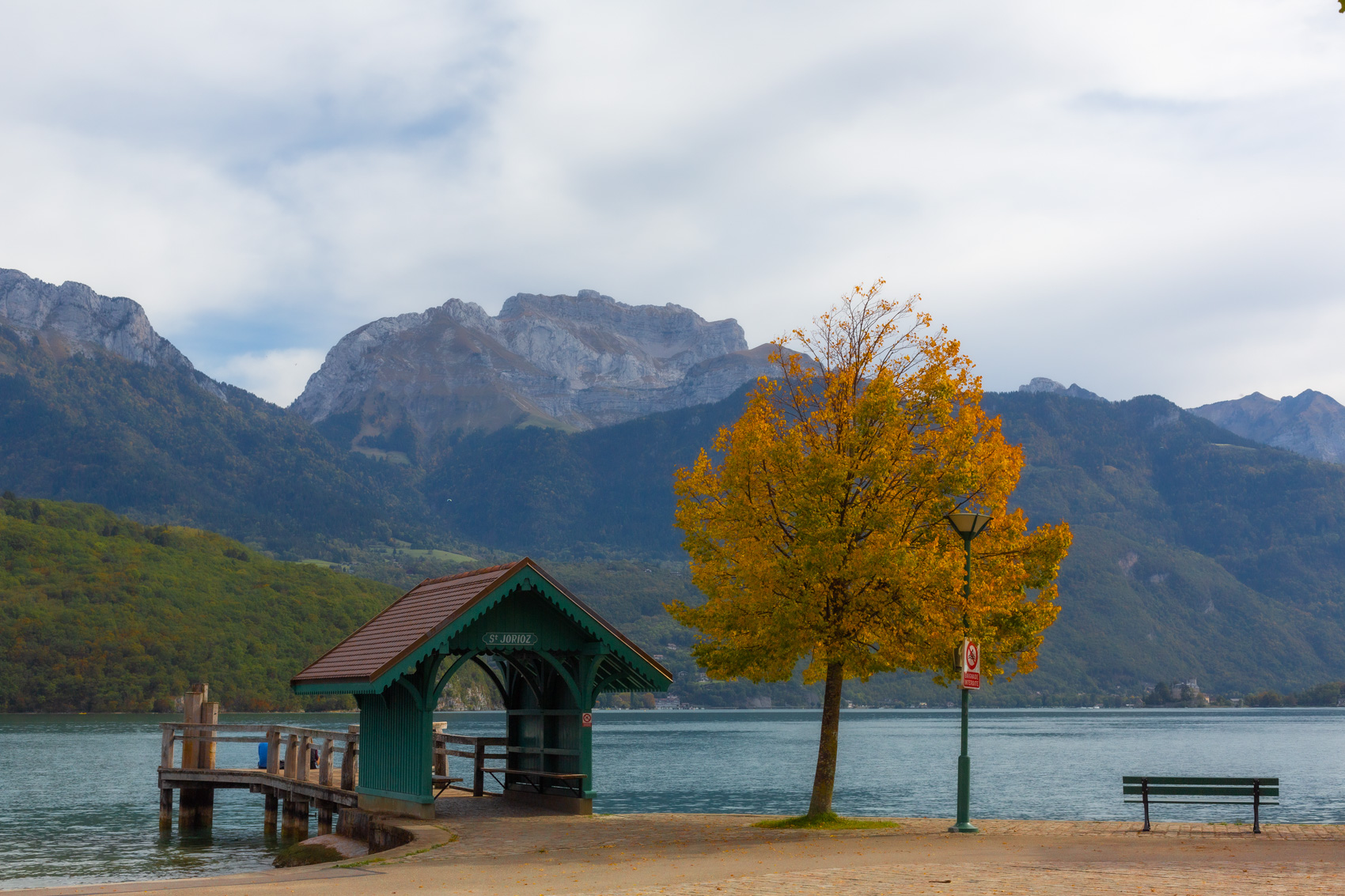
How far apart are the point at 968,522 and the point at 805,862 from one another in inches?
291

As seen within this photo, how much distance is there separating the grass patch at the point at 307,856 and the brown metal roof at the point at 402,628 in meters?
3.28

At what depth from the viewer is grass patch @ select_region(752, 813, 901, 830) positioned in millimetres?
24766

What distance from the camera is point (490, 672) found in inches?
1108

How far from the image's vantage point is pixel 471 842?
2130 centimetres

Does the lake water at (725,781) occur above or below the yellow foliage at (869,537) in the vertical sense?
below

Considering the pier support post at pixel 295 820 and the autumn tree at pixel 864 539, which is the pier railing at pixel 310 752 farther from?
the autumn tree at pixel 864 539

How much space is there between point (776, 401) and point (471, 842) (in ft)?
37.6

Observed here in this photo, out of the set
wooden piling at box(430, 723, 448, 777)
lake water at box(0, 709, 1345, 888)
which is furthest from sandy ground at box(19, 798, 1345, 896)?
lake water at box(0, 709, 1345, 888)

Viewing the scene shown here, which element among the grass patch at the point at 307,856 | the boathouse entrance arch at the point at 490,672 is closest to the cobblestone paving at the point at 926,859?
the boathouse entrance arch at the point at 490,672

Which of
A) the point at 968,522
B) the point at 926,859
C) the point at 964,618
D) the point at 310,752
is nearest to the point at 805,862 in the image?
the point at 926,859

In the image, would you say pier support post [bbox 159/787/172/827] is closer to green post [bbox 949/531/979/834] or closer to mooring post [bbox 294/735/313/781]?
mooring post [bbox 294/735/313/781]

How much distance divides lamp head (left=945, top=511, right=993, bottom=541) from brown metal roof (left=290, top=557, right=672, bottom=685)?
21.8ft

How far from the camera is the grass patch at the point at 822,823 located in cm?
2477

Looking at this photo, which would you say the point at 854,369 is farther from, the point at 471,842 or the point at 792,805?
the point at 792,805
